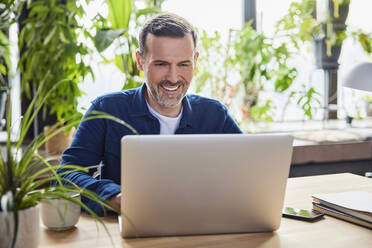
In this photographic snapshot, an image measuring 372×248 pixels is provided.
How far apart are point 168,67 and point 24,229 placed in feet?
3.28

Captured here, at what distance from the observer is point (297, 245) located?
3.69 feet

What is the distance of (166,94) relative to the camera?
6.03ft

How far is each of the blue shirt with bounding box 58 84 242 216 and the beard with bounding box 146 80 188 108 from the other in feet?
0.24

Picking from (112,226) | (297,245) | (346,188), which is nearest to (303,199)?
(346,188)

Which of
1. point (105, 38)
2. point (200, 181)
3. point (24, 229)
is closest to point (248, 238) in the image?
point (200, 181)

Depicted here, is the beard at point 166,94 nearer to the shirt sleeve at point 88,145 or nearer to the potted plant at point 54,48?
the shirt sleeve at point 88,145

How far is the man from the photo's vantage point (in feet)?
5.85

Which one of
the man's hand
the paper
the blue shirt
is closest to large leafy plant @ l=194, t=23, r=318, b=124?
the blue shirt

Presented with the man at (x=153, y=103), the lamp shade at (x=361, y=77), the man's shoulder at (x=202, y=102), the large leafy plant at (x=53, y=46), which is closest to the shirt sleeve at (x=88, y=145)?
the man at (x=153, y=103)

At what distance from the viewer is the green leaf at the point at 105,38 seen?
2428mm

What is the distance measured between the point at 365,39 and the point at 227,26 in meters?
1.14

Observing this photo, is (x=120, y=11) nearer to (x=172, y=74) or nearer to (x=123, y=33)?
(x=123, y=33)

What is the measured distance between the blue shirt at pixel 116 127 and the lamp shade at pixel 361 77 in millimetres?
614

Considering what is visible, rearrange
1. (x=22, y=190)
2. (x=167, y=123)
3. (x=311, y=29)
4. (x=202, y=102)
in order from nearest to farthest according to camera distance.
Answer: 1. (x=22, y=190)
2. (x=167, y=123)
3. (x=202, y=102)
4. (x=311, y=29)
